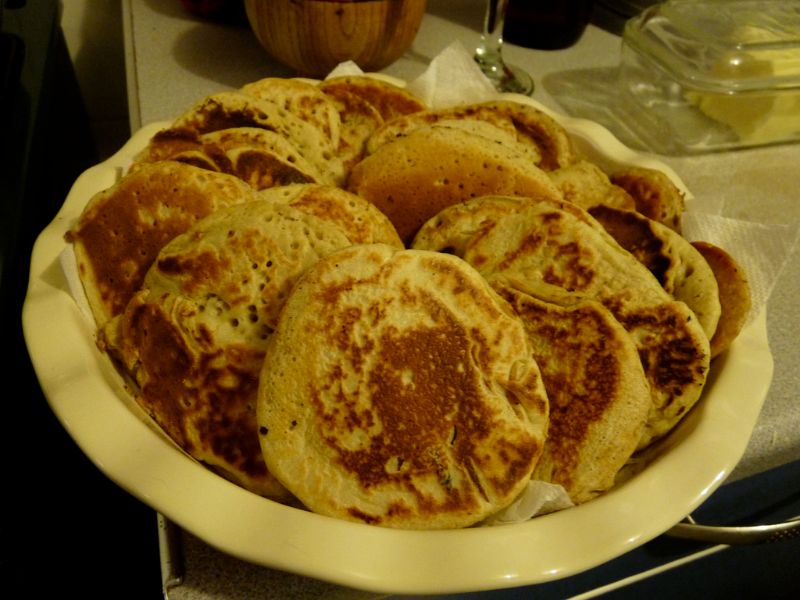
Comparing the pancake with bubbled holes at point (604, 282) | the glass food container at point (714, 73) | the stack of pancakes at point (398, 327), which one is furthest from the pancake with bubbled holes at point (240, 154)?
the glass food container at point (714, 73)

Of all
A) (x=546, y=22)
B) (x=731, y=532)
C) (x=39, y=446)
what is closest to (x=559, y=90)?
(x=546, y=22)

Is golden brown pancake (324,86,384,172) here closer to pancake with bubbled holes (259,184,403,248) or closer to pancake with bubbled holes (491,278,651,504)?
pancake with bubbled holes (259,184,403,248)

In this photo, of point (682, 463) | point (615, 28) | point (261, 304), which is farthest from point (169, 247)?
point (615, 28)

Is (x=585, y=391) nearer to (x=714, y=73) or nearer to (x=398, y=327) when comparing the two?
(x=398, y=327)

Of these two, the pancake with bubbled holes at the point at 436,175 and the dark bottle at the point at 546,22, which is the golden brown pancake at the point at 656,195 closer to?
the pancake with bubbled holes at the point at 436,175

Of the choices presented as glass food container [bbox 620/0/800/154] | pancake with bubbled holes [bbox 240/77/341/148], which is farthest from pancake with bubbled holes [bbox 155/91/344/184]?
glass food container [bbox 620/0/800/154]

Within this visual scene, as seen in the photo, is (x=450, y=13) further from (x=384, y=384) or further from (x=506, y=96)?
(x=384, y=384)
